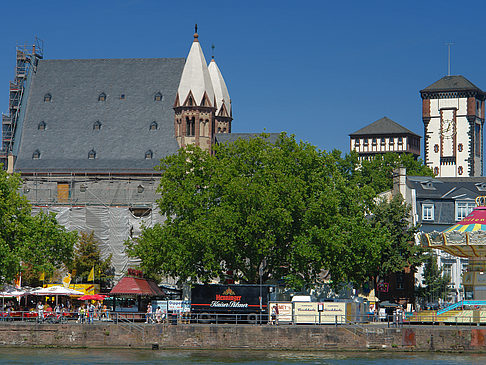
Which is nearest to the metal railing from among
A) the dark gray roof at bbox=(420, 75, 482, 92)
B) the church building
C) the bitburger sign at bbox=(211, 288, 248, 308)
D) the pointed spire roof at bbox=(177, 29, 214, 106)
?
the bitburger sign at bbox=(211, 288, 248, 308)

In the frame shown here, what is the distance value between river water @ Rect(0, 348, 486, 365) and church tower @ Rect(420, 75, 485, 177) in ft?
463

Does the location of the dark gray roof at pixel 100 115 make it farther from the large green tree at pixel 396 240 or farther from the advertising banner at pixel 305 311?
the advertising banner at pixel 305 311

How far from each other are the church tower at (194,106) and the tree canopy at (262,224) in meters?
41.2

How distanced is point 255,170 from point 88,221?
3223cm

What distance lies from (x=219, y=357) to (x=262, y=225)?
15.7m

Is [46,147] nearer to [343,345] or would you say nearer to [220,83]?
[220,83]

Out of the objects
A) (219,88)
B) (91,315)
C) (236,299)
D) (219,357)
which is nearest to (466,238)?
(236,299)

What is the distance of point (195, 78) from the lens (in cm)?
11862

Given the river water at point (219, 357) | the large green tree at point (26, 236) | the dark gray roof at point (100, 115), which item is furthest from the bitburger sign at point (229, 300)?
the dark gray roof at point (100, 115)

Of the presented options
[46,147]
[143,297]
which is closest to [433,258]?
[143,297]

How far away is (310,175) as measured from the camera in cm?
7588

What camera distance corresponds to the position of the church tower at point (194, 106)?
118m

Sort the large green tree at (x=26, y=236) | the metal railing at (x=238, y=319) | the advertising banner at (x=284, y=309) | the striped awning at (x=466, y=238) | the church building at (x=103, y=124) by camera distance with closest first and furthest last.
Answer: the metal railing at (x=238, y=319) < the advertising banner at (x=284, y=309) < the striped awning at (x=466, y=238) < the large green tree at (x=26, y=236) < the church building at (x=103, y=124)

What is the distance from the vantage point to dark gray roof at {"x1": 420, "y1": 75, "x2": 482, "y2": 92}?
640 ft
